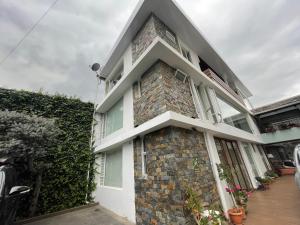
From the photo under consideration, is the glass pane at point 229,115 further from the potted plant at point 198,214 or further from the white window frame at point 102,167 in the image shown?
the white window frame at point 102,167

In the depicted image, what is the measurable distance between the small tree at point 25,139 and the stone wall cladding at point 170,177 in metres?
4.06

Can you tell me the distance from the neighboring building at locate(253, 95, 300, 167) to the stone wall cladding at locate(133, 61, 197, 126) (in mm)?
12079

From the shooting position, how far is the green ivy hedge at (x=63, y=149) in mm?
6427

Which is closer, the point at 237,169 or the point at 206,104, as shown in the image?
the point at 206,104

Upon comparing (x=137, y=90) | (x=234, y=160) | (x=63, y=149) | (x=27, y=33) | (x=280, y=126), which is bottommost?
(x=234, y=160)

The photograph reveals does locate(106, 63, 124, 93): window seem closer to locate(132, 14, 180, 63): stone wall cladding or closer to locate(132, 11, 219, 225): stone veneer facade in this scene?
locate(132, 14, 180, 63): stone wall cladding

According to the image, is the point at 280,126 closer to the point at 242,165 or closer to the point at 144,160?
the point at 242,165

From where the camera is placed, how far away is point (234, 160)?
23.1ft

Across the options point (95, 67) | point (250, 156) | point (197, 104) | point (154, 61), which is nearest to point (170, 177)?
point (197, 104)

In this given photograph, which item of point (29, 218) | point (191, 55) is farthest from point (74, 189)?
point (191, 55)

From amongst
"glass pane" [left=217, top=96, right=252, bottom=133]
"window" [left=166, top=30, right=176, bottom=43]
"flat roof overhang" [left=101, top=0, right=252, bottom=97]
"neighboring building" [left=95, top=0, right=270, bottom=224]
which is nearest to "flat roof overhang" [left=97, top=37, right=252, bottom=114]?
"neighboring building" [left=95, top=0, right=270, bottom=224]

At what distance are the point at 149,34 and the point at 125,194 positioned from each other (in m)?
6.57

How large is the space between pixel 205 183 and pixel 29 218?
7171mm

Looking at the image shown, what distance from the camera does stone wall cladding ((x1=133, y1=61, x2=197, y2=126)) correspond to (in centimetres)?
428
